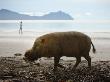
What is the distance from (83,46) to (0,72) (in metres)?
4.40

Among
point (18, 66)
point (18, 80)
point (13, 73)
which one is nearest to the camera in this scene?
point (18, 80)

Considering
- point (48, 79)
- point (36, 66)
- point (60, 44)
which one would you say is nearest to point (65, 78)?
point (48, 79)

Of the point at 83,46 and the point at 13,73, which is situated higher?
the point at 83,46

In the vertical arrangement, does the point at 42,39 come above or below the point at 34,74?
above

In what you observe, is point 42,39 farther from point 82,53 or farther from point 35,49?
point 82,53

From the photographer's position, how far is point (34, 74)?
48.1ft

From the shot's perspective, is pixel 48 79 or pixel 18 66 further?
pixel 18 66

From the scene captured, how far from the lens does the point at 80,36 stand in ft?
54.2

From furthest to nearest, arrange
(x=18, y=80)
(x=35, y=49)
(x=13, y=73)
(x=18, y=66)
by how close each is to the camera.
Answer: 1. (x=18, y=66)
2. (x=35, y=49)
3. (x=13, y=73)
4. (x=18, y=80)

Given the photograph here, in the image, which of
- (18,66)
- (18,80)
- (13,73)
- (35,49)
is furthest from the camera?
(18,66)

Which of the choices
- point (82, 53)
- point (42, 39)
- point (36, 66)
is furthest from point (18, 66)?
point (82, 53)

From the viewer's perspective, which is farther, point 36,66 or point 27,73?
point 36,66

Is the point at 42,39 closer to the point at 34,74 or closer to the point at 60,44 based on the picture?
the point at 60,44

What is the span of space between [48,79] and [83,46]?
3.83 meters
